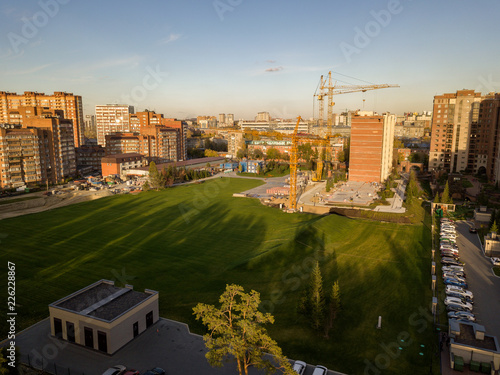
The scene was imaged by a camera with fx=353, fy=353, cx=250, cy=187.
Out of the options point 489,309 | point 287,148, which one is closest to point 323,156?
point 287,148

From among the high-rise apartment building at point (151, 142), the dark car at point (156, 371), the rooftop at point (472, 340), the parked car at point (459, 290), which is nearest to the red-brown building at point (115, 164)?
the high-rise apartment building at point (151, 142)

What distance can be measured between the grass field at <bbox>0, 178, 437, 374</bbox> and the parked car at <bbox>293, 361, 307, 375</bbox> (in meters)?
0.87

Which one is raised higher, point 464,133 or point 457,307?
point 464,133

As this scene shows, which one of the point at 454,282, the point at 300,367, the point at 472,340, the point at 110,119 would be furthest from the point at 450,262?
the point at 110,119

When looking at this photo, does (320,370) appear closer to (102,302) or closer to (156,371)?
(156,371)

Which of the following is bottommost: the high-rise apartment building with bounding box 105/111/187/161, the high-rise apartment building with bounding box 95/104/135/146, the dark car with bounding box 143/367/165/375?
the dark car with bounding box 143/367/165/375

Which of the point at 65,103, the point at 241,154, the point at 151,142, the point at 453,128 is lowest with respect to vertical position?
the point at 241,154

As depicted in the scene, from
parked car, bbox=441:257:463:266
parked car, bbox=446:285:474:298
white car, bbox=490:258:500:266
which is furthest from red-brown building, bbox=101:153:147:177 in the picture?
white car, bbox=490:258:500:266

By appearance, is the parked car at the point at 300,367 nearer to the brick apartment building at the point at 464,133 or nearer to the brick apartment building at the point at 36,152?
the brick apartment building at the point at 36,152

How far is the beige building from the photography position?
421 inches

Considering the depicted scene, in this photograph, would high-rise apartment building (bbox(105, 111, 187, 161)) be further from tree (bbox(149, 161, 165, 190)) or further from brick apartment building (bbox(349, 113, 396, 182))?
brick apartment building (bbox(349, 113, 396, 182))

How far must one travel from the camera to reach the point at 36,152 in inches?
1500

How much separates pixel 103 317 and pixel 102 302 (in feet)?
2.81

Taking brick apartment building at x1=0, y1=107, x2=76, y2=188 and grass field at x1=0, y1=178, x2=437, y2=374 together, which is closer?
grass field at x1=0, y1=178, x2=437, y2=374
